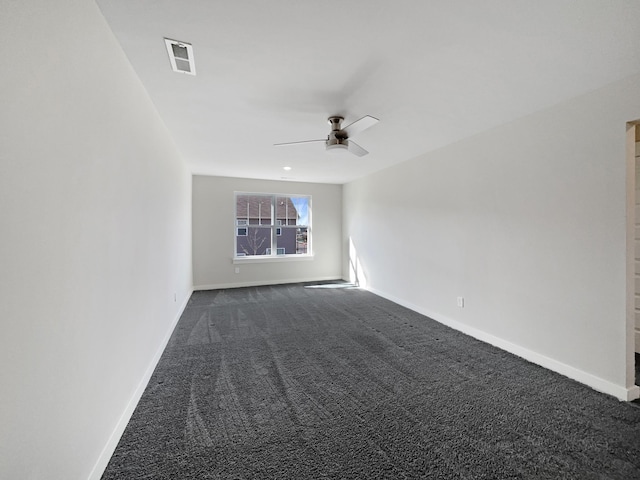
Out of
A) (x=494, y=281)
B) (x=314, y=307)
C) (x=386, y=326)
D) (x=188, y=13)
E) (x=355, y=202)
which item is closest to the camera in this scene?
(x=188, y=13)

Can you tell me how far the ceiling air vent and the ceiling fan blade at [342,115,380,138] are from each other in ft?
4.28

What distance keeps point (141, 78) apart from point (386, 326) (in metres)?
3.58


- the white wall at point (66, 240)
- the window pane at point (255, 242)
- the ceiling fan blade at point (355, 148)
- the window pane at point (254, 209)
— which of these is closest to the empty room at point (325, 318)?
the white wall at point (66, 240)

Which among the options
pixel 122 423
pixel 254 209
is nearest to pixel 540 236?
pixel 122 423

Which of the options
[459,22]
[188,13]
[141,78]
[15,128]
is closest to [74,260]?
[15,128]

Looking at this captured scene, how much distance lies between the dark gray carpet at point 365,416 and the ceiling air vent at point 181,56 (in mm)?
2372

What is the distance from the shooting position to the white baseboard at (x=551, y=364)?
6.91ft

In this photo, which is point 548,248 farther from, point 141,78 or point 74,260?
point 141,78

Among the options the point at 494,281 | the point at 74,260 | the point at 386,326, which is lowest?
the point at 386,326

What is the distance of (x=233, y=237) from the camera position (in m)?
6.01

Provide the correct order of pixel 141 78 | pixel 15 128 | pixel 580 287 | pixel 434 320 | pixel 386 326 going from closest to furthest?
pixel 15 128, pixel 141 78, pixel 580 287, pixel 386 326, pixel 434 320

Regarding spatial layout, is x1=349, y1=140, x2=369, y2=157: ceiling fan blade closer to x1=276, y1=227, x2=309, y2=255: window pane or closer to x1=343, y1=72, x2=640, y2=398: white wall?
A: x1=343, y1=72, x2=640, y2=398: white wall

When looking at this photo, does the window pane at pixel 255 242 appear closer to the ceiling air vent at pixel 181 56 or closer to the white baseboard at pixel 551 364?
the white baseboard at pixel 551 364

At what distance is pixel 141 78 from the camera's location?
2.07 m
